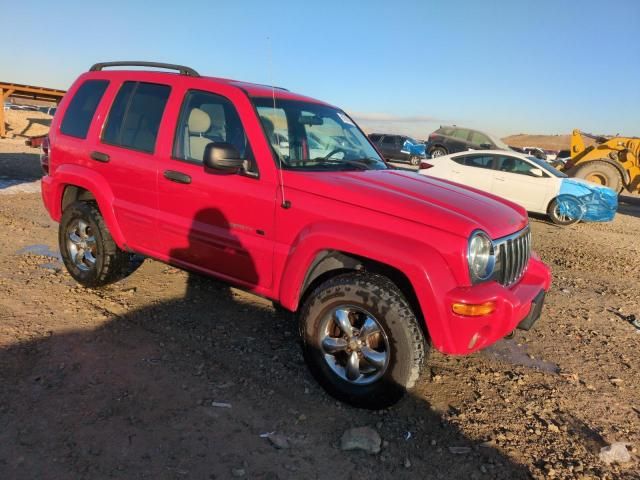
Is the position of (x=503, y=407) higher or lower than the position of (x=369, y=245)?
lower

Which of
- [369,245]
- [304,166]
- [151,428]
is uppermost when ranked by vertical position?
[304,166]

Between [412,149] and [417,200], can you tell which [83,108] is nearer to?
[417,200]

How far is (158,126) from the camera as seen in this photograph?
3.97 m

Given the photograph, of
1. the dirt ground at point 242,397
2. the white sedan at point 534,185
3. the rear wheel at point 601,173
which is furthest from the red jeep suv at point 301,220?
the rear wheel at point 601,173

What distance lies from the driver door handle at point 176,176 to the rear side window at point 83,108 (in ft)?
4.01

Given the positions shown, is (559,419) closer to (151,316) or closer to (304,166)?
(304,166)

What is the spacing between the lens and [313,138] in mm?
3967


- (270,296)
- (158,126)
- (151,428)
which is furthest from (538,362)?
(158,126)

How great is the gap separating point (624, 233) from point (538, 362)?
8.19 m

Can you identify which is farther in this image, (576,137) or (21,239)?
(576,137)

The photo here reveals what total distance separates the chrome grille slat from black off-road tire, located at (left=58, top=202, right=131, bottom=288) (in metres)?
3.40

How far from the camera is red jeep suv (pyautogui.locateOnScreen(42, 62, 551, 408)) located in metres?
2.89

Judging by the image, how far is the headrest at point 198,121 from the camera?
12.7 ft

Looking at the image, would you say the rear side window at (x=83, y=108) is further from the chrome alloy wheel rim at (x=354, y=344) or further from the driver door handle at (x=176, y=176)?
the chrome alloy wheel rim at (x=354, y=344)
